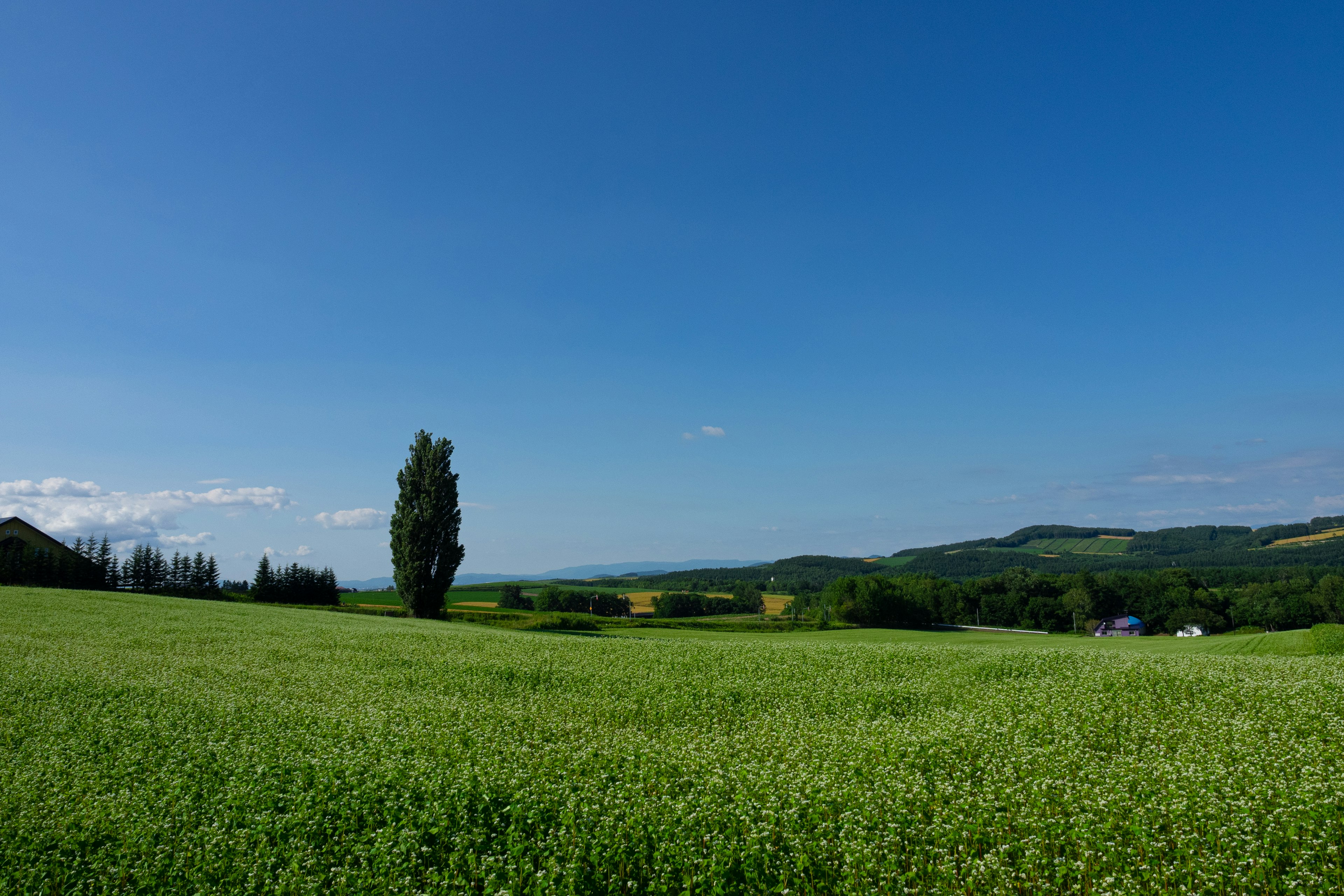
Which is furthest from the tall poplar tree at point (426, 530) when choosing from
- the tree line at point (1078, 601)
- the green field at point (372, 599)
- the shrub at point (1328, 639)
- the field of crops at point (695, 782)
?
the tree line at point (1078, 601)

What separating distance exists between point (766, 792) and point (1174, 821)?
4.87m

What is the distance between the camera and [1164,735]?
35.4 feet

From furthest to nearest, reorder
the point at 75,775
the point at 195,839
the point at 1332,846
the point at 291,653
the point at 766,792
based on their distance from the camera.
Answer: the point at 291,653 → the point at 75,775 → the point at 766,792 → the point at 195,839 → the point at 1332,846

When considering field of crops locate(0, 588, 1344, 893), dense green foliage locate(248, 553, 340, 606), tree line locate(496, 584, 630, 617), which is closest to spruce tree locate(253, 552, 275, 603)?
dense green foliage locate(248, 553, 340, 606)

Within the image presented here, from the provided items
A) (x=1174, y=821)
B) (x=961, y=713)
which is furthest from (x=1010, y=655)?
(x=1174, y=821)

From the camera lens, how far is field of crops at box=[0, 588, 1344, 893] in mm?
7375

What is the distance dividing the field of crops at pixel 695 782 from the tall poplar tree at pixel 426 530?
109ft

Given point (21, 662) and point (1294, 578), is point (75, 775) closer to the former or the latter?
point (21, 662)

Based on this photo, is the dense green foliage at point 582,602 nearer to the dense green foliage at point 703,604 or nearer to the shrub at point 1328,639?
the dense green foliage at point 703,604

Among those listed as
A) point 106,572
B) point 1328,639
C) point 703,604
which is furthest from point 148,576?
point 1328,639

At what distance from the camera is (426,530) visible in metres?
51.2

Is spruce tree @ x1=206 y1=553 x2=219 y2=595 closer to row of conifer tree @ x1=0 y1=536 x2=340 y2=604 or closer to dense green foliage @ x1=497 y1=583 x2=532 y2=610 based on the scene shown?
row of conifer tree @ x1=0 y1=536 x2=340 y2=604

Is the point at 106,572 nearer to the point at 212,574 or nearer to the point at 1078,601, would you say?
the point at 212,574

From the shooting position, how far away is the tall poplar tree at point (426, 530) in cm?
5091
